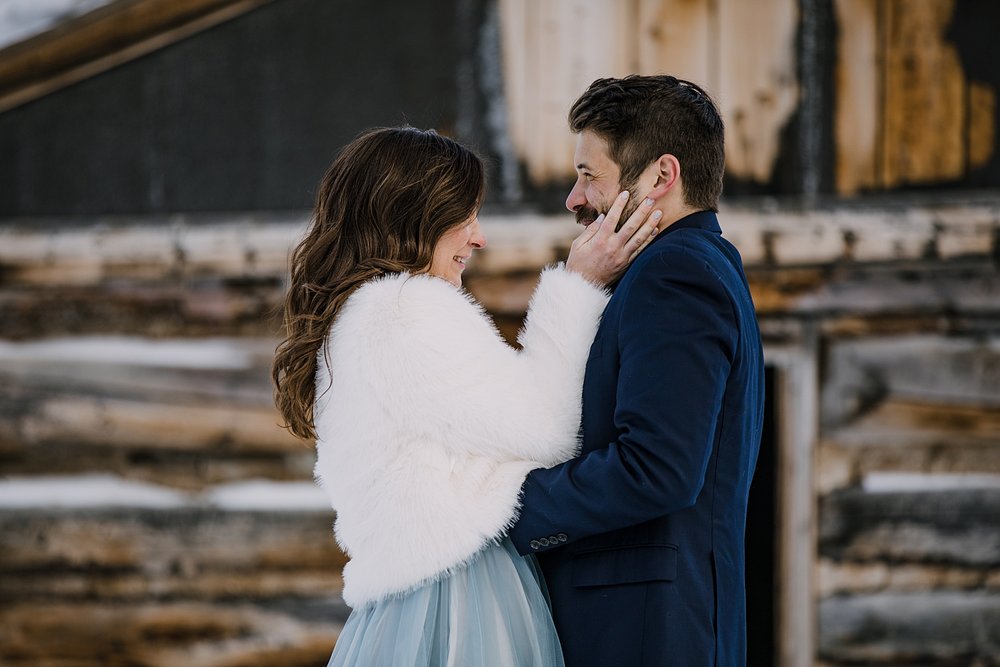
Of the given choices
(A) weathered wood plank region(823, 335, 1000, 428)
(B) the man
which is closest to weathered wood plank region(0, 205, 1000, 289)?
(A) weathered wood plank region(823, 335, 1000, 428)

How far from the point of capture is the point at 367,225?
7.06ft

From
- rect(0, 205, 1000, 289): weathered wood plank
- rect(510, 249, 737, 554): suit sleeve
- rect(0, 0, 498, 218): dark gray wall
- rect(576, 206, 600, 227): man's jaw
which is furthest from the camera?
rect(0, 0, 498, 218): dark gray wall

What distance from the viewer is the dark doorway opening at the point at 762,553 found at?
4.37m

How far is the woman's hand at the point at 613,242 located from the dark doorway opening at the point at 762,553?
2.31 meters

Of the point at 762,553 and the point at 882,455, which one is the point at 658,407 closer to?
the point at 882,455

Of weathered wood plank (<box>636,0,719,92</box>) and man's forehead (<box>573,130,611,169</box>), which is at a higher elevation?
weathered wood plank (<box>636,0,719,92</box>)

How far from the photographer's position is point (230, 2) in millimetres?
4273

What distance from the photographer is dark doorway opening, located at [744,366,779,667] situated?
4.37 meters

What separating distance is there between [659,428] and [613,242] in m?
0.46

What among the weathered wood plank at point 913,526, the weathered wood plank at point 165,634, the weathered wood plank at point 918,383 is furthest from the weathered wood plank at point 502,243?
the weathered wood plank at point 165,634

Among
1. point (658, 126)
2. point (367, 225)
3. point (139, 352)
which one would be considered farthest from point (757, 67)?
point (139, 352)

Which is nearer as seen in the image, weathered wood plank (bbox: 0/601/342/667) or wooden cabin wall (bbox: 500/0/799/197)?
wooden cabin wall (bbox: 500/0/799/197)

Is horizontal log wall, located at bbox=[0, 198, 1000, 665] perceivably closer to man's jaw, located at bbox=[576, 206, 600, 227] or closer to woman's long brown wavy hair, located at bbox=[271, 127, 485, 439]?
man's jaw, located at bbox=[576, 206, 600, 227]

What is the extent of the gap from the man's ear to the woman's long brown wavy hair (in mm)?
394
